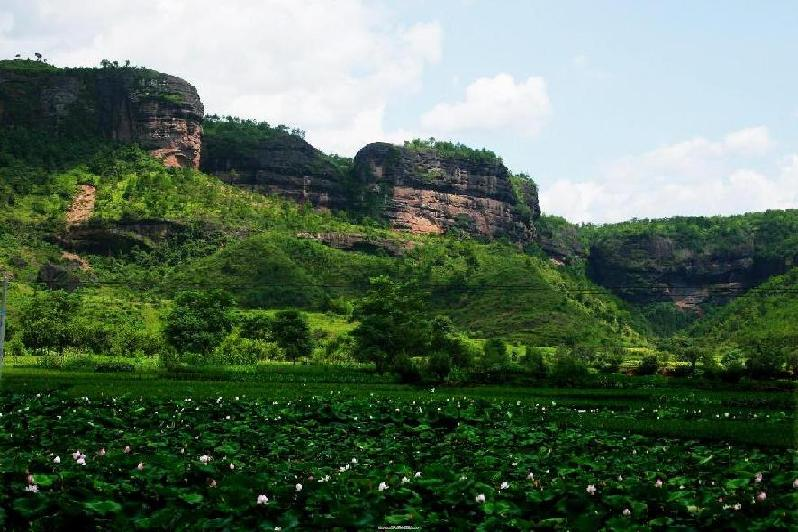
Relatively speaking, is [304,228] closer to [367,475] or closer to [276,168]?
[276,168]

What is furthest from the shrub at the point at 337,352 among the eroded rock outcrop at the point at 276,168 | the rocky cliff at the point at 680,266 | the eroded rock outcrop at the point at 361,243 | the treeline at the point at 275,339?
the rocky cliff at the point at 680,266

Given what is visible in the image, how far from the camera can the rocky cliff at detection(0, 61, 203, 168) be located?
139 meters

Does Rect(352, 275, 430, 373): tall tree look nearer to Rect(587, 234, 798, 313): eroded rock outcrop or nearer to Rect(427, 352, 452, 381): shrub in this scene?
Rect(427, 352, 452, 381): shrub

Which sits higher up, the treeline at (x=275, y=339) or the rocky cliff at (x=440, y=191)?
the rocky cliff at (x=440, y=191)

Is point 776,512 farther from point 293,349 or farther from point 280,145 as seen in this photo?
point 280,145

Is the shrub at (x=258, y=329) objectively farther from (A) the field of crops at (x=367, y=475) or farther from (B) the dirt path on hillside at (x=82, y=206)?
(A) the field of crops at (x=367, y=475)

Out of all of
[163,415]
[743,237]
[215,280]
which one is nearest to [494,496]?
[163,415]

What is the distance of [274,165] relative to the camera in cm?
15000

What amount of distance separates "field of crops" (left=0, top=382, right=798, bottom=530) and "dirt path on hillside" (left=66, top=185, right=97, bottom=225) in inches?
3994

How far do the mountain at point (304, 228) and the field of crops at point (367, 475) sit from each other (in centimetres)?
6707

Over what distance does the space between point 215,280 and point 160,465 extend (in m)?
92.1

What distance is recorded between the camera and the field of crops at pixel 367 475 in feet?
27.1

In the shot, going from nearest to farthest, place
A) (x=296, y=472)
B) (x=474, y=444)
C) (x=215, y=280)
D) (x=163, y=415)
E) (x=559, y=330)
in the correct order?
(x=296, y=472) < (x=474, y=444) < (x=163, y=415) < (x=559, y=330) < (x=215, y=280)

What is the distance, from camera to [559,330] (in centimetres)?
9250
